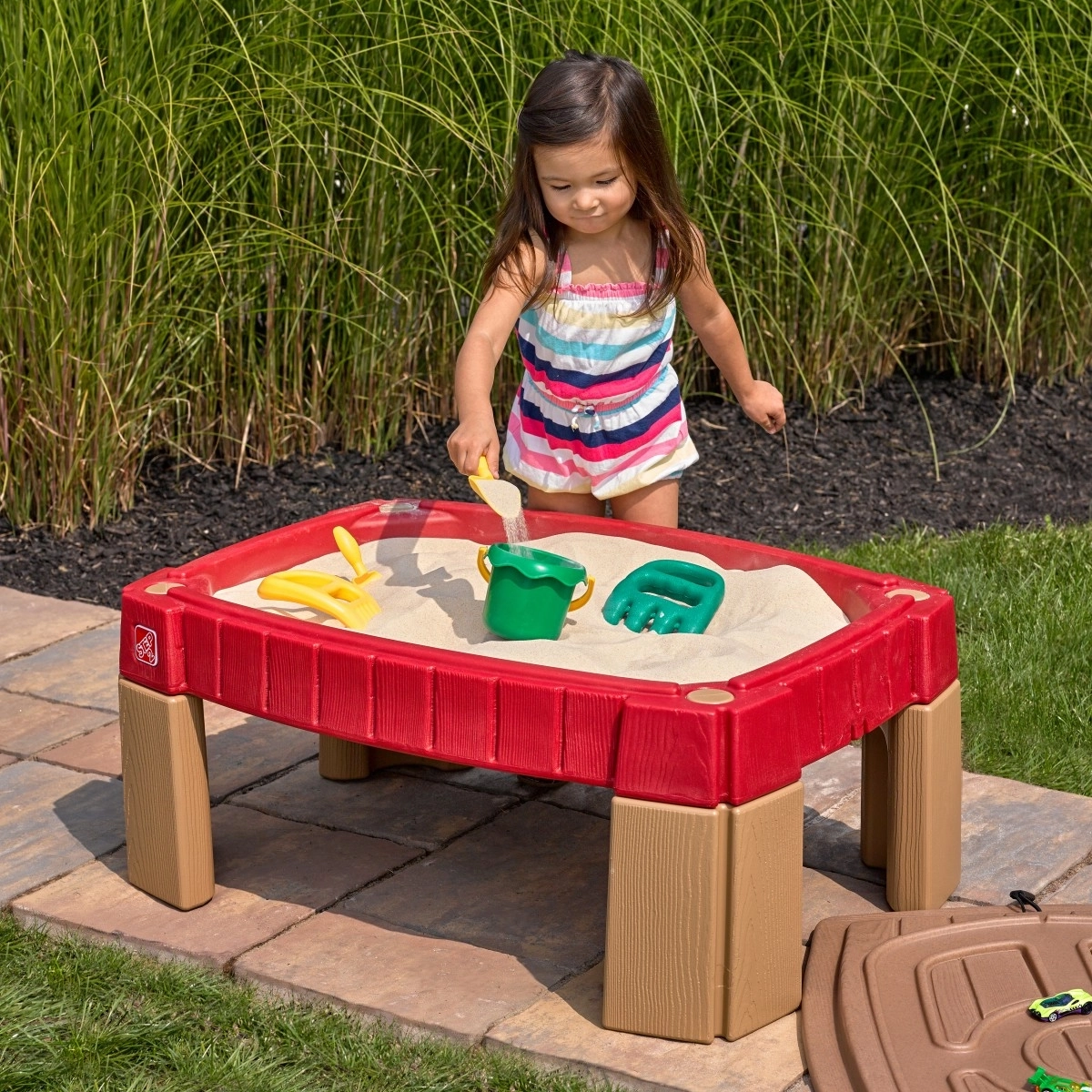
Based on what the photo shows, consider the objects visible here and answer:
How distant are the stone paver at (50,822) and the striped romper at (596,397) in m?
1.01

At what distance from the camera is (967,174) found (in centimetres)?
517

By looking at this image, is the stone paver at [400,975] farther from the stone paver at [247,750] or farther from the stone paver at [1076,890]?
the stone paver at [1076,890]

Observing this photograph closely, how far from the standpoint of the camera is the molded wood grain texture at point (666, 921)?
7.01 ft

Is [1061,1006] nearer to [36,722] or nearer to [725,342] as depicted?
[725,342]

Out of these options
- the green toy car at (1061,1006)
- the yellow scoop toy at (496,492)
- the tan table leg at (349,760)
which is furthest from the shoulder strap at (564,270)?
the green toy car at (1061,1006)

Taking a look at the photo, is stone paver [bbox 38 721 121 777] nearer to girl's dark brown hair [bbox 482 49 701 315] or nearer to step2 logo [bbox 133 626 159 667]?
step2 logo [bbox 133 626 159 667]

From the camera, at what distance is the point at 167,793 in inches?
101

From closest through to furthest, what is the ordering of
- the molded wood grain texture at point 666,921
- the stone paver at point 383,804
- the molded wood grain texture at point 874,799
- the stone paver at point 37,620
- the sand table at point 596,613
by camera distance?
the molded wood grain texture at point 666,921
the sand table at point 596,613
the molded wood grain texture at point 874,799
the stone paver at point 383,804
the stone paver at point 37,620

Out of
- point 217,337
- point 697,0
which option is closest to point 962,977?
point 217,337

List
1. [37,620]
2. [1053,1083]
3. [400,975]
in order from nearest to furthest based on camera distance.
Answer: [1053,1083], [400,975], [37,620]

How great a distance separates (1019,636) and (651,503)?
3.33ft

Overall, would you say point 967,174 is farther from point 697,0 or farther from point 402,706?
point 402,706

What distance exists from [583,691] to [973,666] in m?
1.57

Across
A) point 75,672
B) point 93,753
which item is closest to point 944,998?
point 93,753
